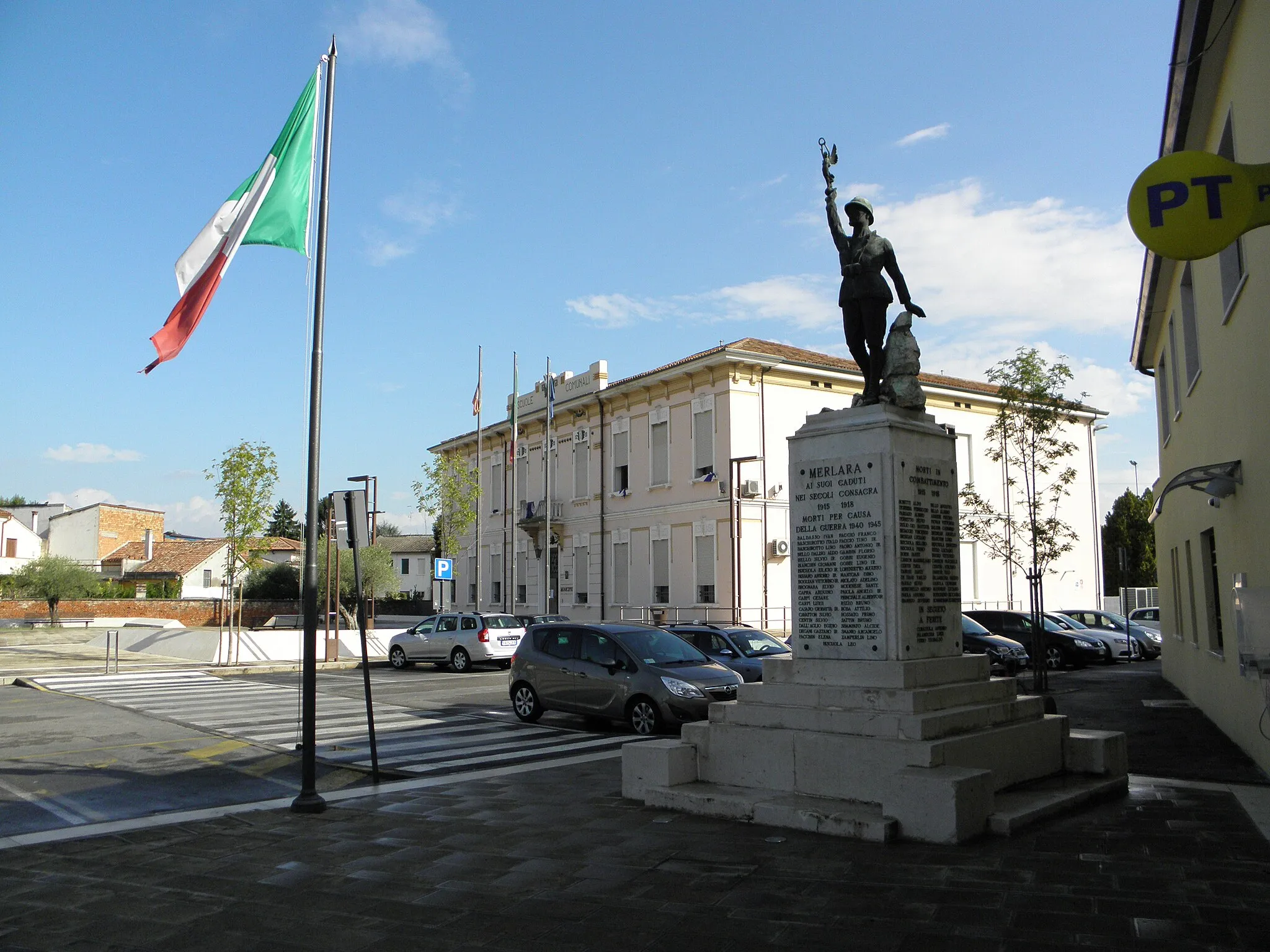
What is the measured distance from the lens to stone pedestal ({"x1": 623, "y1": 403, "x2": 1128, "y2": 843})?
7215mm

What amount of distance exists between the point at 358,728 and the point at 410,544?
7363 centimetres

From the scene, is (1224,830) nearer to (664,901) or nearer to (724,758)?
(724,758)

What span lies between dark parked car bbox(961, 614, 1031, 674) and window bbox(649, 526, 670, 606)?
1436 cm

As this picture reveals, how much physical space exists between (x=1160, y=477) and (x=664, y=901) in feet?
57.2

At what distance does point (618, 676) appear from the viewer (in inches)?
557

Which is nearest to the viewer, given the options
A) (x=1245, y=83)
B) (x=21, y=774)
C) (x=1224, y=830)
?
(x=1224, y=830)

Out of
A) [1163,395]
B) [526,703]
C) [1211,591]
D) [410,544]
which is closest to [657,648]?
[526,703]

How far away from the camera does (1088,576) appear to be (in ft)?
140

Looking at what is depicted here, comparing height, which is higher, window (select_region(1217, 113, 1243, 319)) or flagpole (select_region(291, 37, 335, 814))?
window (select_region(1217, 113, 1243, 319))

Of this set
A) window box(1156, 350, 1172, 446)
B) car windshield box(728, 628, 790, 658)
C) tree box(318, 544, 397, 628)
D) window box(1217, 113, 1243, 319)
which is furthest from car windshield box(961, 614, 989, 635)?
tree box(318, 544, 397, 628)

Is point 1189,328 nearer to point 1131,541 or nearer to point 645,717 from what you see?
point 645,717

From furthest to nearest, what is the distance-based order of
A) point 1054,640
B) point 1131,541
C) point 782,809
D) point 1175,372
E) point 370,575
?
point 1131,541, point 370,575, point 1054,640, point 1175,372, point 782,809

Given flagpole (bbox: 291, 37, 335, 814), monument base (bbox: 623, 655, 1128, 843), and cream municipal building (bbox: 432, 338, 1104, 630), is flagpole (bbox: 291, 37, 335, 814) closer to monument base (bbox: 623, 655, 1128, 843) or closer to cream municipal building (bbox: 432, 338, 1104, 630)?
monument base (bbox: 623, 655, 1128, 843)

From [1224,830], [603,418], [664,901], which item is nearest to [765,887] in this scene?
[664,901]
